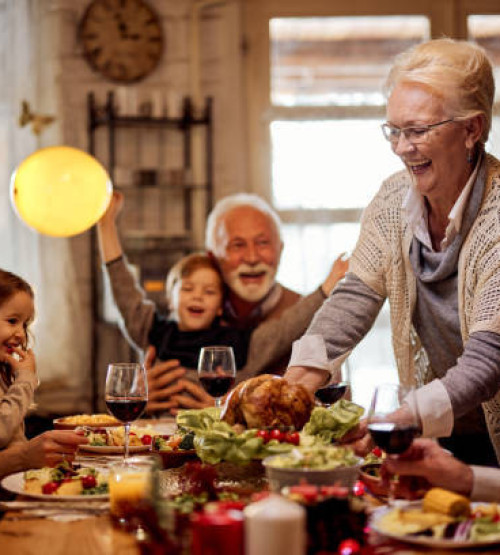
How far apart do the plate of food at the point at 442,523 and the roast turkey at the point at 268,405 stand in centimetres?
35

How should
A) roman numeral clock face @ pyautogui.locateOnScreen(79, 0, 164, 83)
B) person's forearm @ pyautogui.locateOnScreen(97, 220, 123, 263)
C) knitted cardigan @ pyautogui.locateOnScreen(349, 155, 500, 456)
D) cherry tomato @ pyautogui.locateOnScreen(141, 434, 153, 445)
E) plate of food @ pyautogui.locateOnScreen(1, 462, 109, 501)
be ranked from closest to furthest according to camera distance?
plate of food @ pyautogui.locateOnScreen(1, 462, 109, 501)
knitted cardigan @ pyautogui.locateOnScreen(349, 155, 500, 456)
cherry tomato @ pyautogui.locateOnScreen(141, 434, 153, 445)
person's forearm @ pyautogui.locateOnScreen(97, 220, 123, 263)
roman numeral clock face @ pyautogui.locateOnScreen(79, 0, 164, 83)

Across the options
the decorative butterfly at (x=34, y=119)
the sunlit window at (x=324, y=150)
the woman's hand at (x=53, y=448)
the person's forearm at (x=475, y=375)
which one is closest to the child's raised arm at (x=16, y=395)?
the woman's hand at (x=53, y=448)

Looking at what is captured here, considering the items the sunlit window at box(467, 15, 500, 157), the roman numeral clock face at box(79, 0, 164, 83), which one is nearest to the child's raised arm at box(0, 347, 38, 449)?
the roman numeral clock face at box(79, 0, 164, 83)

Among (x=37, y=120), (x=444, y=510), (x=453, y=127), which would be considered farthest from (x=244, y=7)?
(x=444, y=510)

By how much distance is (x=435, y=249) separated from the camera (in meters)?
2.13

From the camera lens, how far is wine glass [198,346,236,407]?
207cm

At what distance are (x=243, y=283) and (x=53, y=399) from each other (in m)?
2.18

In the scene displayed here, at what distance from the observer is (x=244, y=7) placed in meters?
5.34

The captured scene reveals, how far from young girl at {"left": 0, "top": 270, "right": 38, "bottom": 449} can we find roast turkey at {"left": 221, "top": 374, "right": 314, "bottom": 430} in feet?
2.27

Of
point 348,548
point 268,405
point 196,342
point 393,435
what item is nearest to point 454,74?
point 268,405

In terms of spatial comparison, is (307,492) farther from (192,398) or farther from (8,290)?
(192,398)

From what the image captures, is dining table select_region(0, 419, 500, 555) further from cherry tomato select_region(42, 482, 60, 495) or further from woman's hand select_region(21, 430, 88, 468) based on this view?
woman's hand select_region(21, 430, 88, 468)

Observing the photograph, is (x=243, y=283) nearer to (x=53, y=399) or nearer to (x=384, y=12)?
(x=53, y=399)

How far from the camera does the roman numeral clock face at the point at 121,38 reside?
17.1ft
